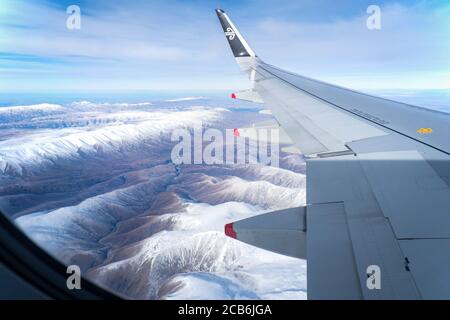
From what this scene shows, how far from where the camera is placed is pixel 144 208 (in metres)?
35.2

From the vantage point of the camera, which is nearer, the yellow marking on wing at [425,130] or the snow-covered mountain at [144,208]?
the yellow marking on wing at [425,130]

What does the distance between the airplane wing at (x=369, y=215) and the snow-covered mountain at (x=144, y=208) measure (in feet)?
4.02

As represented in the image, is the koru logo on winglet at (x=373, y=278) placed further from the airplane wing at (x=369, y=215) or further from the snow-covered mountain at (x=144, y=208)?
the snow-covered mountain at (x=144, y=208)

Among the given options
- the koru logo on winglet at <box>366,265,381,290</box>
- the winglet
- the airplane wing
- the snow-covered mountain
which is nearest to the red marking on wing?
the airplane wing

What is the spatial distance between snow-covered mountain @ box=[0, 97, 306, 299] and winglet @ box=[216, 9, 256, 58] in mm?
2934

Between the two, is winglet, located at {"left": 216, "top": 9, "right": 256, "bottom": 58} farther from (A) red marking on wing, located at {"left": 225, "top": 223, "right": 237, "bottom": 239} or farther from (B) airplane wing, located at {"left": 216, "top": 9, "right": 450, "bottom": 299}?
(A) red marking on wing, located at {"left": 225, "top": 223, "right": 237, "bottom": 239}

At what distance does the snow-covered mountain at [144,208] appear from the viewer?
9.82 m

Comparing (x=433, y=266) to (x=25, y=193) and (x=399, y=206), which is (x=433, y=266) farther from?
(x=25, y=193)

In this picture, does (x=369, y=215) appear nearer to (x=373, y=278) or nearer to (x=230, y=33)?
(x=373, y=278)

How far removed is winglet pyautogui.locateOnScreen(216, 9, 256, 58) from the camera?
5.58m
